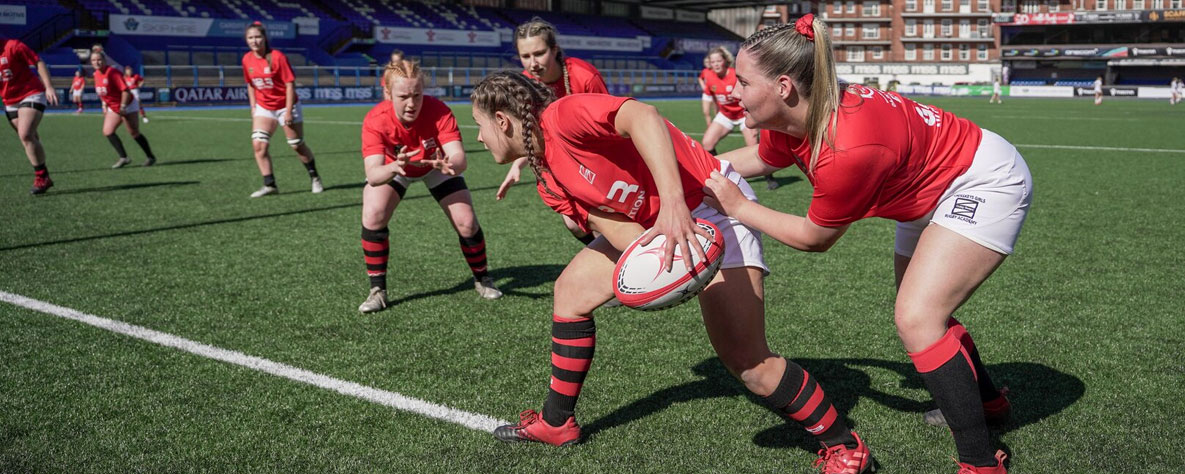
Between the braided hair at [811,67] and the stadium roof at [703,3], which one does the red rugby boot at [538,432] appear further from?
the stadium roof at [703,3]

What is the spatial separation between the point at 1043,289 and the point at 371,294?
4543 millimetres

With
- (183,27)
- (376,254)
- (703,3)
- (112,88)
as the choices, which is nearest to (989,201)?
(376,254)

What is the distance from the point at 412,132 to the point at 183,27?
41.1m

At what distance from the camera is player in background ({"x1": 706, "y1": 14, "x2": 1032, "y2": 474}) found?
2721 millimetres

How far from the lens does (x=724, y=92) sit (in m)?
13.4

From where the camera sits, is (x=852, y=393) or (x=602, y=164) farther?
(x=852, y=393)

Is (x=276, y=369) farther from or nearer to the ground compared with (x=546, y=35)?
nearer to the ground

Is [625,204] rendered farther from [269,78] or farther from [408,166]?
[269,78]

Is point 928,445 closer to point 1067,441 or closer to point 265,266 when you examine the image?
point 1067,441

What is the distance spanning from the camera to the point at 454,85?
4316 centimetres

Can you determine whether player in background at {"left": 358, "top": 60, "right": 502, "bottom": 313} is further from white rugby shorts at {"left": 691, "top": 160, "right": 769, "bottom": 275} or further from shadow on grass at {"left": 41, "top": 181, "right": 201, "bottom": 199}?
shadow on grass at {"left": 41, "top": 181, "right": 201, "bottom": 199}

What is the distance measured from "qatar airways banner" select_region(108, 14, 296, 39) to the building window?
208ft

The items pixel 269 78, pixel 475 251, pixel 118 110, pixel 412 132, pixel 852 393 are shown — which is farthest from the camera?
pixel 118 110

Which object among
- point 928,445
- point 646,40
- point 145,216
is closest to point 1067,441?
point 928,445
